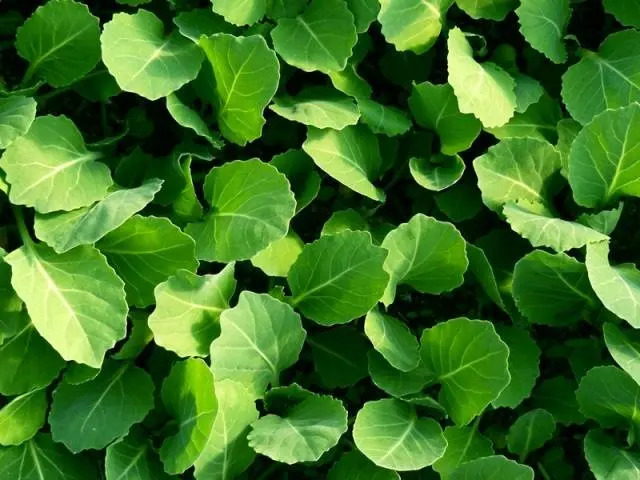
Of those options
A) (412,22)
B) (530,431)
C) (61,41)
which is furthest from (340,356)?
(61,41)

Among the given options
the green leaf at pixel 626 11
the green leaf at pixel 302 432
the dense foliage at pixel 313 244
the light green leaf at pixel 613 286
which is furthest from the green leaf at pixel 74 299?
the green leaf at pixel 626 11

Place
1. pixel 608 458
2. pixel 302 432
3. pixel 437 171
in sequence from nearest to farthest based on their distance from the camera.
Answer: pixel 302 432, pixel 608 458, pixel 437 171

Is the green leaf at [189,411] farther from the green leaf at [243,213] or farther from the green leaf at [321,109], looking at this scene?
the green leaf at [321,109]

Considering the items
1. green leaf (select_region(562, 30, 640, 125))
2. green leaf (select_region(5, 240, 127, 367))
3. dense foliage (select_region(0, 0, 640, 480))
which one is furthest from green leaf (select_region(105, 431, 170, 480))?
green leaf (select_region(562, 30, 640, 125))

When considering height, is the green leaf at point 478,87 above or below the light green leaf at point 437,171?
above

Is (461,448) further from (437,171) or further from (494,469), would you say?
(437,171)
